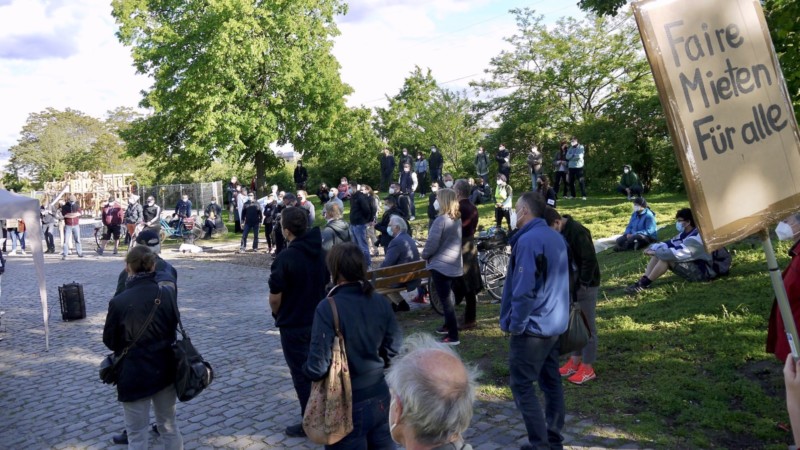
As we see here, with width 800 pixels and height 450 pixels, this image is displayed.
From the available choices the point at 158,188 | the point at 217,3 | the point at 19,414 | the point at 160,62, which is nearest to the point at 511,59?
the point at 217,3

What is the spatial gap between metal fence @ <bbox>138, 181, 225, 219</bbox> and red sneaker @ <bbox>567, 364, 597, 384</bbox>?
2577cm

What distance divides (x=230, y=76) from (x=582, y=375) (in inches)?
1011

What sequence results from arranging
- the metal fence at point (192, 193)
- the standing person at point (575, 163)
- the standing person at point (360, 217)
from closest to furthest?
the standing person at point (360, 217), the standing person at point (575, 163), the metal fence at point (192, 193)

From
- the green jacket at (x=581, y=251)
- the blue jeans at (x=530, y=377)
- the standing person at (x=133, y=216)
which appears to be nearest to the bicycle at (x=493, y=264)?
the green jacket at (x=581, y=251)

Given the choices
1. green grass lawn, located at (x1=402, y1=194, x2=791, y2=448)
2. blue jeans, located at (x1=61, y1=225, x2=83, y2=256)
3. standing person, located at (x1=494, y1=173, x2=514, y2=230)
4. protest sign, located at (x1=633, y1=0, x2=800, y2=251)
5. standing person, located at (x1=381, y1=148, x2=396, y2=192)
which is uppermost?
standing person, located at (x1=381, y1=148, x2=396, y2=192)

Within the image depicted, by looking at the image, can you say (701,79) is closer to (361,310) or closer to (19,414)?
(361,310)

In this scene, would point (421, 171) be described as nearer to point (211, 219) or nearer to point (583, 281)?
point (211, 219)

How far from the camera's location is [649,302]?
344 inches

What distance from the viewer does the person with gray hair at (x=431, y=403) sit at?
221 cm

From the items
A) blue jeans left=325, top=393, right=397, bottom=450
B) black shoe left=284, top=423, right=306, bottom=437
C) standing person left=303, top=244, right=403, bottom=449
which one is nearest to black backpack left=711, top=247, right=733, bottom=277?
black shoe left=284, top=423, right=306, bottom=437

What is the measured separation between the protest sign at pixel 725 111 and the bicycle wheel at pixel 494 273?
7624 mm

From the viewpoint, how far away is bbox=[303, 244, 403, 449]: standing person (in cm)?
365

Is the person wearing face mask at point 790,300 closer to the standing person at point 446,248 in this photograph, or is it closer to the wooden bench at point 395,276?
the standing person at point 446,248

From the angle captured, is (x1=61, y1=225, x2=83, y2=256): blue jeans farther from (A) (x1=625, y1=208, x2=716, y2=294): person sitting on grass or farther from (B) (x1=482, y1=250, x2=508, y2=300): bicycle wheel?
(A) (x1=625, y1=208, x2=716, y2=294): person sitting on grass
